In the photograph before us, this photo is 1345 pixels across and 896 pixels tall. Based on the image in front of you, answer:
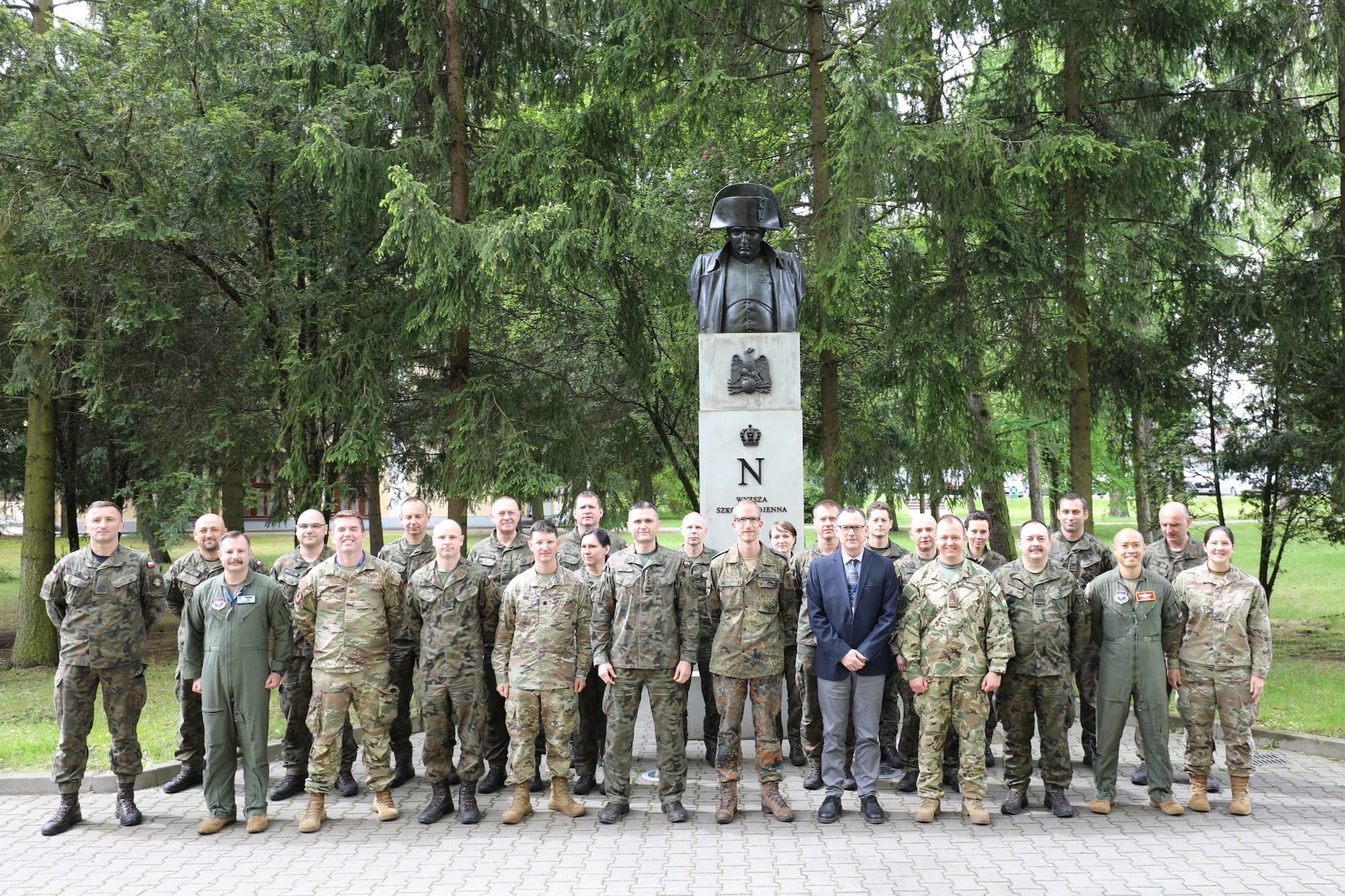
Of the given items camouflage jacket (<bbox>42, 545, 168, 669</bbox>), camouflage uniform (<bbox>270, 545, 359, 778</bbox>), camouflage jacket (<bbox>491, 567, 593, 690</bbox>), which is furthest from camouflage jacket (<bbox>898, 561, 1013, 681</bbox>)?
camouflage jacket (<bbox>42, 545, 168, 669</bbox>)

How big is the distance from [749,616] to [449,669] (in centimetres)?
186

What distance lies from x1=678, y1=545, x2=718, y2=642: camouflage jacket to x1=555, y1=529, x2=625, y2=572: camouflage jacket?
0.81 meters

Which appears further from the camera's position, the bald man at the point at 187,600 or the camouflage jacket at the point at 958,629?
the bald man at the point at 187,600

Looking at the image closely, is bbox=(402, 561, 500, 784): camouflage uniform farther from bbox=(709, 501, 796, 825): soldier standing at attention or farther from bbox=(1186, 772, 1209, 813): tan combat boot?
bbox=(1186, 772, 1209, 813): tan combat boot

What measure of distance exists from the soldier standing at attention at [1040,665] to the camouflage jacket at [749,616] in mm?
1404

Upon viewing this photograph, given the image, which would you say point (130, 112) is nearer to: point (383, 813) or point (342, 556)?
point (342, 556)

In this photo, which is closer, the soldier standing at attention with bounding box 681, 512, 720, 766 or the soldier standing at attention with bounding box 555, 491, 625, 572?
the soldier standing at attention with bounding box 681, 512, 720, 766

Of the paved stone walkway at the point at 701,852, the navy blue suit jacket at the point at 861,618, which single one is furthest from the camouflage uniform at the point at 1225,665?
the navy blue suit jacket at the point at 861,618

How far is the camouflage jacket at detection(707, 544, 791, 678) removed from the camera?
6387 millimetres

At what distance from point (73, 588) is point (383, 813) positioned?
A: 7.77 feet

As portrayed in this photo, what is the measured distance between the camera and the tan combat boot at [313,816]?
6.13 metres

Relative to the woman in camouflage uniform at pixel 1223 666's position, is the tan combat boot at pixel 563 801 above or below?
below

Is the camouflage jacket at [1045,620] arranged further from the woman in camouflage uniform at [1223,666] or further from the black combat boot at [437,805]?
the black combat boot at [437,805]

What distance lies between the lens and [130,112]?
1004 cm
